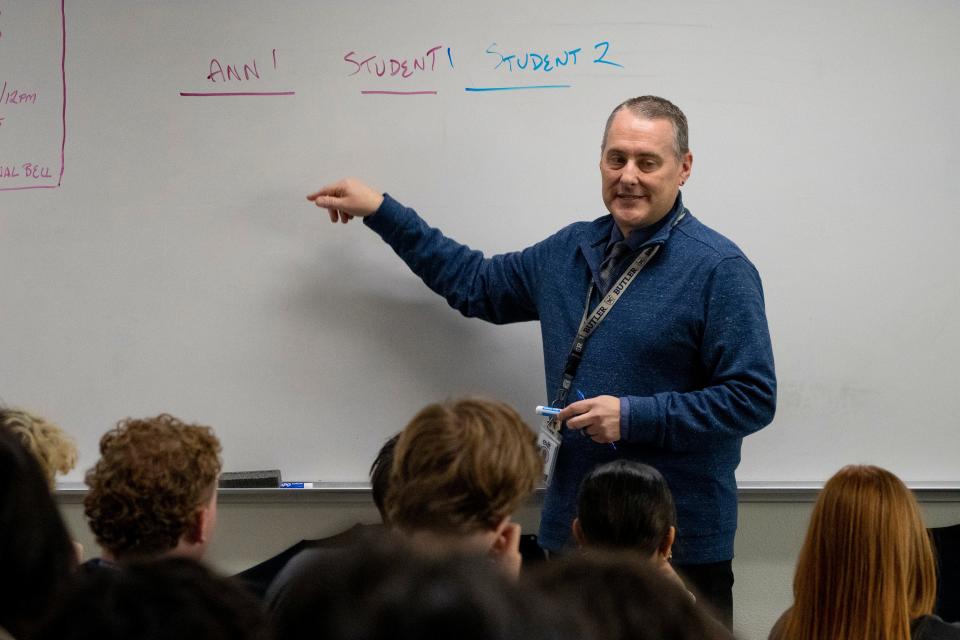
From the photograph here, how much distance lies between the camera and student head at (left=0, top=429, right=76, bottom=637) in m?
1.10

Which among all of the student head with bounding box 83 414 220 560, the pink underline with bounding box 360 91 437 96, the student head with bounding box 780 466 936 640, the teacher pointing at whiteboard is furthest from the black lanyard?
the student head with bounding box 83 414 220 560

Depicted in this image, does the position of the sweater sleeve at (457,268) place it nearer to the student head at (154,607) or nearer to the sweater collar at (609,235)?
the sweater collar at (609,235)

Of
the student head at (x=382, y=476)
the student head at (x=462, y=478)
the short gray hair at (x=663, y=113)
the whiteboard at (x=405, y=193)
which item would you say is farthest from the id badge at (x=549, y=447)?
the student head at (x=462, y=478)

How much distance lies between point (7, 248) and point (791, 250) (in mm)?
2057

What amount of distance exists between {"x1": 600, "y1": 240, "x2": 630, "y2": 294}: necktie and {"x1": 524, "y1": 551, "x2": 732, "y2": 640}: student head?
152 centimetres

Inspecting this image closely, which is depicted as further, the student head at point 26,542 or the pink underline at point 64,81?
the pink underline at point 64,81

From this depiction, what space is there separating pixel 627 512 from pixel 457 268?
0.96m

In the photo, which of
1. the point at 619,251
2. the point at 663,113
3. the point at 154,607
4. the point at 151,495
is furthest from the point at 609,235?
the point at 154,607

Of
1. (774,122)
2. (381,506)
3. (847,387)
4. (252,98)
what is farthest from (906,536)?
(252,98)

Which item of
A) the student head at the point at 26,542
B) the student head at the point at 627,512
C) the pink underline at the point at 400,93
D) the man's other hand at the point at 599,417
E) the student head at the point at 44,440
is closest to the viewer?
the student head at the point at 26,542

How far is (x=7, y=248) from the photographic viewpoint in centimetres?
279

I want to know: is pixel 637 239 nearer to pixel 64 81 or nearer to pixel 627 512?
pixel 627 512

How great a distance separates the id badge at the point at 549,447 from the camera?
94.8 inches

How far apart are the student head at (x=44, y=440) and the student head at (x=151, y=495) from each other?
32 cm
